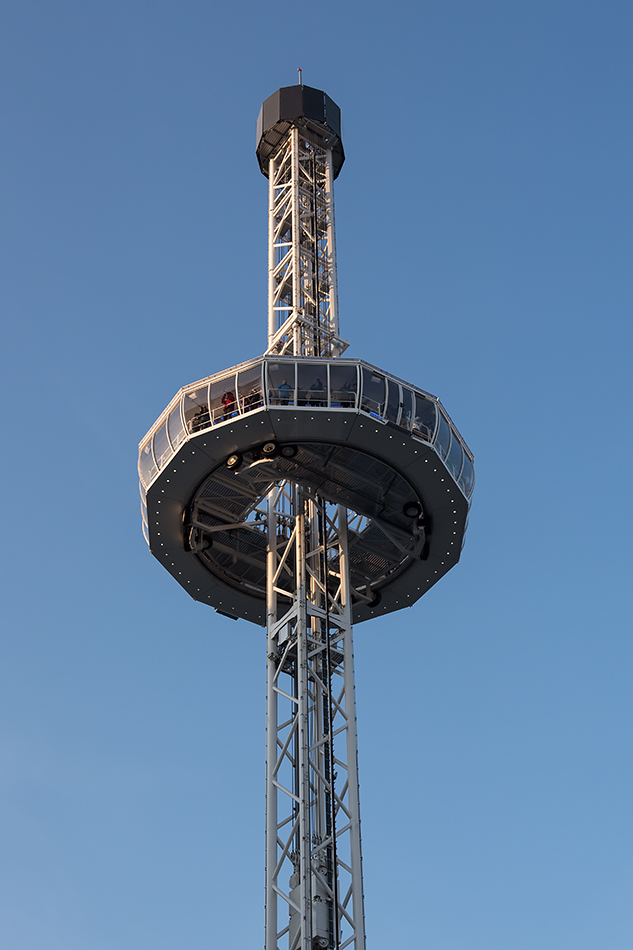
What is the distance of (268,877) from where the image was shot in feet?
127

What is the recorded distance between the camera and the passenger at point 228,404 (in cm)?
4169

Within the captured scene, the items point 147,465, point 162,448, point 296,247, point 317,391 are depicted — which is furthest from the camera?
point 296,247

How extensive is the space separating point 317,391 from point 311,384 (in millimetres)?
330

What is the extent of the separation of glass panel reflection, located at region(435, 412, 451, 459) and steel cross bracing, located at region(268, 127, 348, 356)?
8774 mm

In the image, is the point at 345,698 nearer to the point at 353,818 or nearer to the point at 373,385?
the point at 353,818

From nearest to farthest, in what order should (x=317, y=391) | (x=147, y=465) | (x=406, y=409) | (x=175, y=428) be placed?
1. (x=317, y=391)
2. (x=406, y=409)
3. (x=175, y=428)
4. (x=147, y=465)

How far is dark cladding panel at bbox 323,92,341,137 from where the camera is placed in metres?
59.5

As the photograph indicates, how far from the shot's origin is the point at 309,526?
45.8 metres

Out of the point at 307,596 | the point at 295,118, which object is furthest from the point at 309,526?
the point at 295,118

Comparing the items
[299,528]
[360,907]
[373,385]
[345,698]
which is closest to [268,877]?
[360,907]

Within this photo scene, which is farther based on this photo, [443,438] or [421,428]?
[443,438]

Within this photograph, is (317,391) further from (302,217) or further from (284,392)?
(302,217)

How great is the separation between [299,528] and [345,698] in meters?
6.47

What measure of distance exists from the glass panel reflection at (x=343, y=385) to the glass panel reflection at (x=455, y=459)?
4.25 meters
